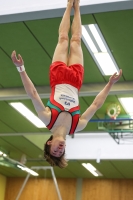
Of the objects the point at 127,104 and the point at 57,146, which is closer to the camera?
the point at 57,146

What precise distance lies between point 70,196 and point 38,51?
31.0 feet

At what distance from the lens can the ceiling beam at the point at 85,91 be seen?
8148 millimetres

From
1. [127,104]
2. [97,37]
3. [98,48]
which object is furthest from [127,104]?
[97,37]

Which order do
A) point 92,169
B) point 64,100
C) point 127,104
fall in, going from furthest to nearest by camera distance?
point 92,169, point 127,104, point 64,100

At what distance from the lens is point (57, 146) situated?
498 centimetres

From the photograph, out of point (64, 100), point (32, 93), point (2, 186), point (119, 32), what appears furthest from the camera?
point (2, 186)

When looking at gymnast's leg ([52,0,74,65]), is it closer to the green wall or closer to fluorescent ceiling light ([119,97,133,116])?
fluorescent ceiling light ([119,97,133,116])

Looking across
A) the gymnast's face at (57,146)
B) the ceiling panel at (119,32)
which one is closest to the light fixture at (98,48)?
the ceiling panel at (119,32)

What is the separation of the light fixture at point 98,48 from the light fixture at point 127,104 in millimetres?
1239

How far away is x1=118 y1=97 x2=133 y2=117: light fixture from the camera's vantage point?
351 inches

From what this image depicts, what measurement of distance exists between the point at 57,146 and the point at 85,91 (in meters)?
3.49

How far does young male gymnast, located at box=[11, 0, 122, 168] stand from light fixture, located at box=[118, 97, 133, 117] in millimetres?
3704

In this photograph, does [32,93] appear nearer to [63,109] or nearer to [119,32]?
[63,109]

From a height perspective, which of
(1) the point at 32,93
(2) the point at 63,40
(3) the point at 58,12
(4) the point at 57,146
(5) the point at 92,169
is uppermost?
(5) the point at 92,169
